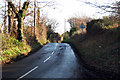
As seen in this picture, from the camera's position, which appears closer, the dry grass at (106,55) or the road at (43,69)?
the road at (43,69)

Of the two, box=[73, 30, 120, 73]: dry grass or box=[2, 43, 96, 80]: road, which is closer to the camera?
box=[2, 43, 96, 80]: road

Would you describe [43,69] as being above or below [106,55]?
below

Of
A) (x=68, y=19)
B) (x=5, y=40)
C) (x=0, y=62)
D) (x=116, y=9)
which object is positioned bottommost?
(x=0, y=62)

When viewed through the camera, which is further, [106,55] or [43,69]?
[106,55]

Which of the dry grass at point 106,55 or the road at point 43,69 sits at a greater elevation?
the dry grass at point 106,55

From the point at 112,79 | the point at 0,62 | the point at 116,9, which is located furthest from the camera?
the point at 0,62

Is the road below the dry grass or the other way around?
Answer: below

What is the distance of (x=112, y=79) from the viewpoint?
695 centimetres

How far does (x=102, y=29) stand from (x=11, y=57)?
617 inches

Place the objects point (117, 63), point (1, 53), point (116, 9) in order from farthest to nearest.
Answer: point (1, 53) → point (116, 9) → point (117, 63)

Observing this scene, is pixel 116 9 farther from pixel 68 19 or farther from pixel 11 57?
pixel 68 19

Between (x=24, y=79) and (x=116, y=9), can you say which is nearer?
(x=24, y=79)

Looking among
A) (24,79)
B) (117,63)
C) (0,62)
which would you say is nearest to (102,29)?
(117,63)

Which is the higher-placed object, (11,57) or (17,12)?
(17,12)
